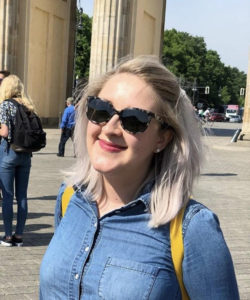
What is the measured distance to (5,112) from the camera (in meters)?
5.52

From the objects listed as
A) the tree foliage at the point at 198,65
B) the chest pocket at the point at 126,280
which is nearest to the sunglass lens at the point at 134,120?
the chest pocket at the point at 126,280

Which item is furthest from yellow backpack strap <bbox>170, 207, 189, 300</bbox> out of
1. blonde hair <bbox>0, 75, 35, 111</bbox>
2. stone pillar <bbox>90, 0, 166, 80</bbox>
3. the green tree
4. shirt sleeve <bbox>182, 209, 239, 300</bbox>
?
the green tree

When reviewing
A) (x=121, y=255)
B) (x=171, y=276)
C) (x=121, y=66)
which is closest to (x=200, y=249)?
(x=171, y=276)

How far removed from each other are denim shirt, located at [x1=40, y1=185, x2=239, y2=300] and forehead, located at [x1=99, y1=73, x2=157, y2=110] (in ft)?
0.99

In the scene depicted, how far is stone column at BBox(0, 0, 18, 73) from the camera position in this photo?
24453mm

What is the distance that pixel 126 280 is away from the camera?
1.61 m

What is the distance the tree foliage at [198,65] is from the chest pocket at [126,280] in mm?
68964

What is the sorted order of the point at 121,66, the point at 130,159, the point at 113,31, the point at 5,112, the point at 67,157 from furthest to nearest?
the point at 113,31, the point at 67,157, the point at 5,112, the point at 121,66, the point at 130,159

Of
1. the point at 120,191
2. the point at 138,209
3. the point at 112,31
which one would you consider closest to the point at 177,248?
the point at 138,209

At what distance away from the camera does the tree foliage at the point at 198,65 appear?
7725cm

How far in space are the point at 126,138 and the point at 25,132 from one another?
3906 mm

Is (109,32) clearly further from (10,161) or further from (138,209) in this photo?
(138,209)

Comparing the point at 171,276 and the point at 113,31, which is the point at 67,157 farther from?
the point at 171,276

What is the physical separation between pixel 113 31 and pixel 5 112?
19354mm
